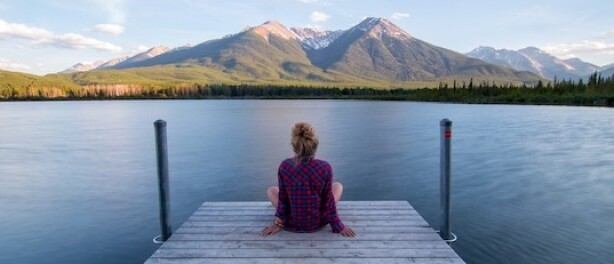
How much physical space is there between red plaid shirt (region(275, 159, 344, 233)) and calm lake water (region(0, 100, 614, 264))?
4.02m

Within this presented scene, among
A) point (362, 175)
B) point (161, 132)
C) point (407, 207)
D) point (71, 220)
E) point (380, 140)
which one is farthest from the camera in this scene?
point (380, 140)

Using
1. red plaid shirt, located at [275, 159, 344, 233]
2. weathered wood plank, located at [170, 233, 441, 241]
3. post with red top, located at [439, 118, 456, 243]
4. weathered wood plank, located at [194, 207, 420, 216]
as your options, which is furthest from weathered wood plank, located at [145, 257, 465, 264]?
weathered wood plank, located at [194, 207, 420, 216]

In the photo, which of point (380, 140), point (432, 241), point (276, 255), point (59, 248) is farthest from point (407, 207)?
point (380, 140)

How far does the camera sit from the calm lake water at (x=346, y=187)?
34.1ft

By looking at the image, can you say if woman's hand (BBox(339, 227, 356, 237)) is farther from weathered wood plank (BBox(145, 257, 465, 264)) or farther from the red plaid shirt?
weathered wood plank (BBox(145, 257, 465, 264))

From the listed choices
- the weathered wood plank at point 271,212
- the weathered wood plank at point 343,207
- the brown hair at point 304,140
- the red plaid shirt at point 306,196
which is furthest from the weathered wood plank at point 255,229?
the brown hair at point 304,140

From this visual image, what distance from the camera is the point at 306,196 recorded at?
22.3ft

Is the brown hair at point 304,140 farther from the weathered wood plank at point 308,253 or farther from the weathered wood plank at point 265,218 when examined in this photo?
the weathered wood plank at point 265,218

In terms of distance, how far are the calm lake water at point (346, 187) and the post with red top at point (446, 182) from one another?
153 centimetres

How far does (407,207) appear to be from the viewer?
901 centimetres

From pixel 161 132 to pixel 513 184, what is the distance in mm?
13897

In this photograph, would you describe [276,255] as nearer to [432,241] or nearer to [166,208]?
[432,241]

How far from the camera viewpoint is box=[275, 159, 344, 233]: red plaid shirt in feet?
22.0

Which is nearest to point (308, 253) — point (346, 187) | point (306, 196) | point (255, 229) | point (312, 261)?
point (312, 261)
